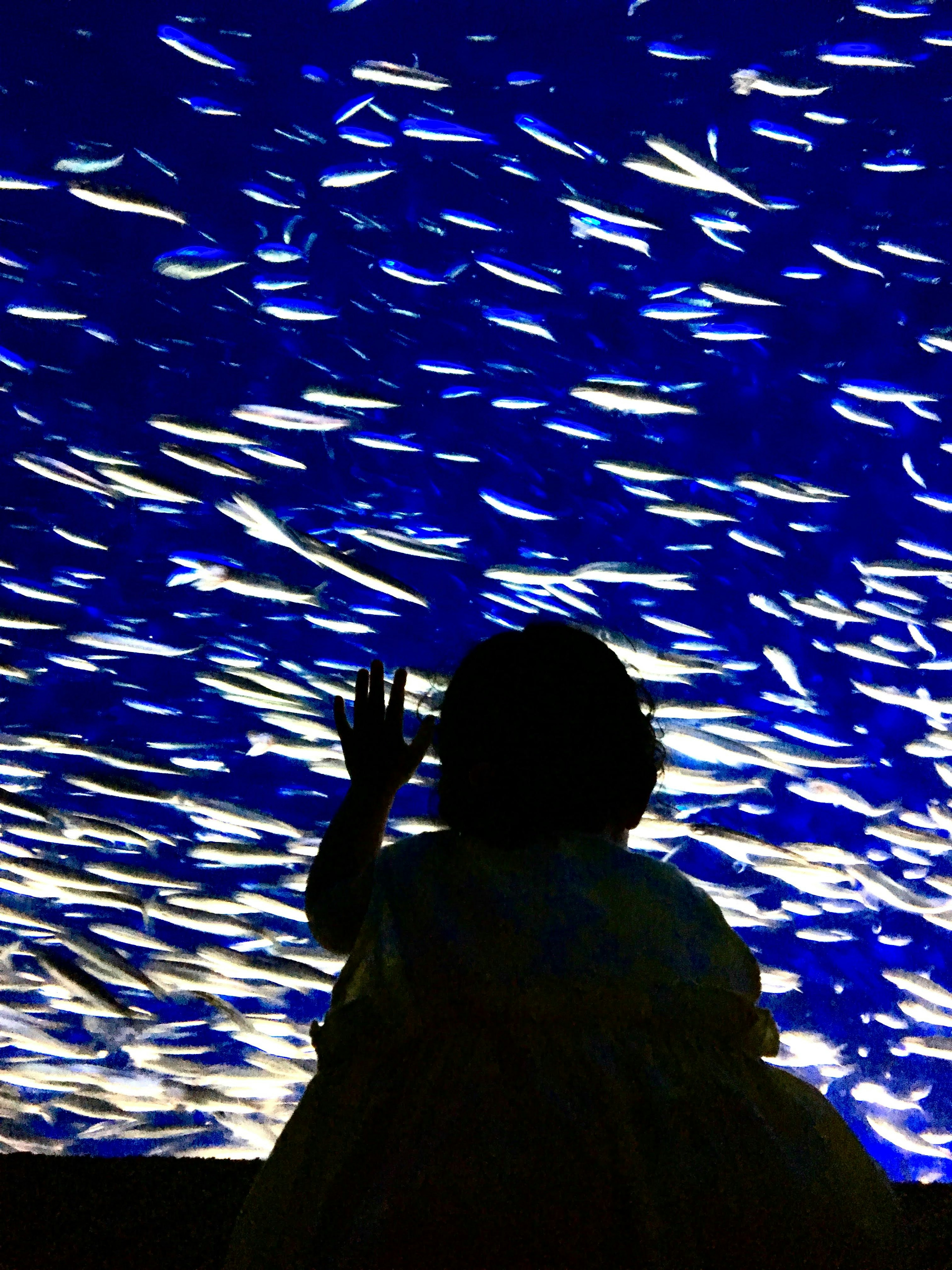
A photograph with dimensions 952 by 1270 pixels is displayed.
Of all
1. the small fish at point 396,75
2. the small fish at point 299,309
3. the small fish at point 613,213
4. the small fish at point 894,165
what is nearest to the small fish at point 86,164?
the small fish at point 299,309

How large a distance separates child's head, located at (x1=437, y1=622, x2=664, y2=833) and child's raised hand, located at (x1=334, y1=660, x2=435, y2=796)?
0.18ft

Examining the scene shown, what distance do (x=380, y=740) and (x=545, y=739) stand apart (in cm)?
22

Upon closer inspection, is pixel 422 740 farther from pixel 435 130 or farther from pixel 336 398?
pixel 435 130

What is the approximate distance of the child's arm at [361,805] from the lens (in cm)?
111

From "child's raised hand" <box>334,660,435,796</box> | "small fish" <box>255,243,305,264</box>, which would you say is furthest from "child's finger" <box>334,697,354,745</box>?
"small fish" <box>255,243,305,264</box>

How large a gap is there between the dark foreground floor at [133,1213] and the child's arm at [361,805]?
0.56 m

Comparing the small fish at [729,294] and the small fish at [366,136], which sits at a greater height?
the small fish at [366,136]

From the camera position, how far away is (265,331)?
5.96 meters

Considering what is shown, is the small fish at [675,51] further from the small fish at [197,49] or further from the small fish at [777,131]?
the small fish at [197,49]

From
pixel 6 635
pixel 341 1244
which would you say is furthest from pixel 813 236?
pixel 341 1244

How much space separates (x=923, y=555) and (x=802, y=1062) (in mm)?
2363

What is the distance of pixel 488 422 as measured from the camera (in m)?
6.18

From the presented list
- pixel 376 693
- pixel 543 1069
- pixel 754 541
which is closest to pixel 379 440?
pixel 754 541

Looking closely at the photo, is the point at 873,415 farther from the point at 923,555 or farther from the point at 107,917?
the point at 107,917
